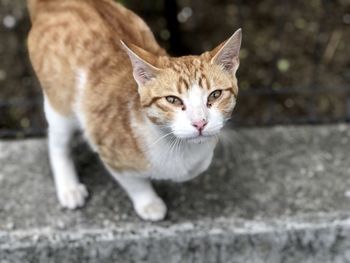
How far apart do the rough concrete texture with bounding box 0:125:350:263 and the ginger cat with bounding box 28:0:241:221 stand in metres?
0.09

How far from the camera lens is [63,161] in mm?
2459

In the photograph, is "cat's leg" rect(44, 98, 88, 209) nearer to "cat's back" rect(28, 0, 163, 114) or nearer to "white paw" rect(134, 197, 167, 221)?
"cat's back" rect(28, 0, 163, 114)

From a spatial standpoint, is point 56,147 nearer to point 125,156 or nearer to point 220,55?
point 125,156

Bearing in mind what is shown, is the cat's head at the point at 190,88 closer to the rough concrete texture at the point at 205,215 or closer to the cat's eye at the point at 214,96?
the cat's eye at the point at 214,96

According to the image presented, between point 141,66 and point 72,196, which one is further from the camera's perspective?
point 72,196

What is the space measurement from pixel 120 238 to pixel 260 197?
572 millimetres

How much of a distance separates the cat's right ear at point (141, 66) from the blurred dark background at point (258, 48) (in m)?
1.12

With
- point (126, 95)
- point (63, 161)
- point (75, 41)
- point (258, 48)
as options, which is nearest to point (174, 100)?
point (126, 95)

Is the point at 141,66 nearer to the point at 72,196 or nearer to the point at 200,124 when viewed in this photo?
the point at 200,124

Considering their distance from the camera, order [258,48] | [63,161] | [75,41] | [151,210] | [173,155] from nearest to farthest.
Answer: [173,155], [75,41], [151,210], [63,161], [258,48]

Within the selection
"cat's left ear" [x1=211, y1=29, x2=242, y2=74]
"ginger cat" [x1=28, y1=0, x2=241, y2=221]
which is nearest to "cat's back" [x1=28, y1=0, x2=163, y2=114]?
"ginger cat" [x1=28, y1=0, x2=241, y2=221]

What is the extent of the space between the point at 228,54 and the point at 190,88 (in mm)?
160

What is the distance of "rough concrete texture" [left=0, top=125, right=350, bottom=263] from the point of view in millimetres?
2285

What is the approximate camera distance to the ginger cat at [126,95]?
1.81 metres
